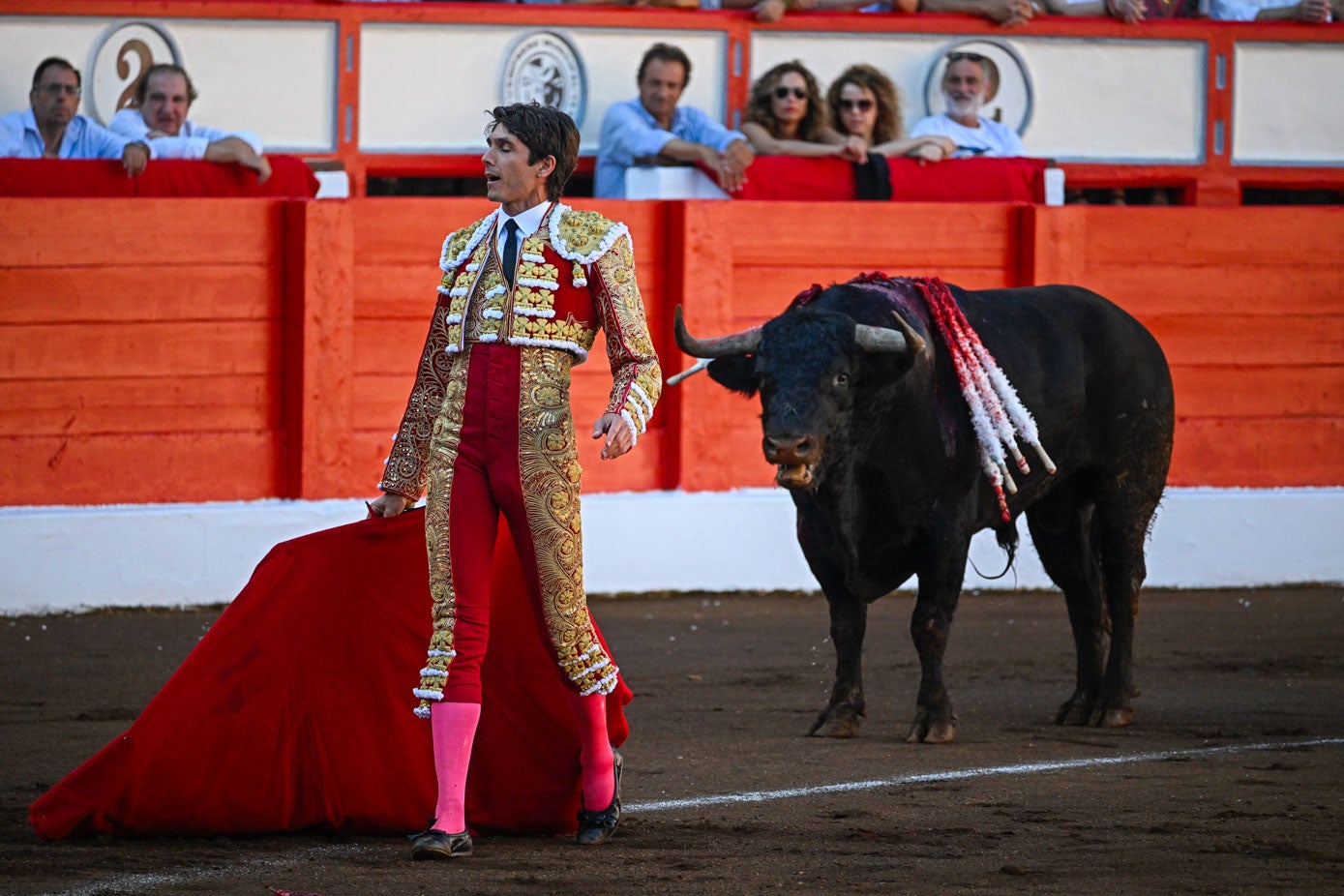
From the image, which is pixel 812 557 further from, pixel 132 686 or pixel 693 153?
pixel 693 153

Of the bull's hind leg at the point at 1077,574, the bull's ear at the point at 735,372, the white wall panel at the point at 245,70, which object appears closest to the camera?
the bull's ear at the point at 735,372

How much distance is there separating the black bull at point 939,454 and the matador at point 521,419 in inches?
44.1

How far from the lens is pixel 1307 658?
7.38m

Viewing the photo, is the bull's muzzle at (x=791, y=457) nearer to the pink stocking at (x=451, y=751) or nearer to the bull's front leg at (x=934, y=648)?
the bull's front leg at (x=934, y=648)

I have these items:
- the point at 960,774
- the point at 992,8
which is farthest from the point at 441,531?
the point at 992,8

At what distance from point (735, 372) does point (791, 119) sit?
3.87 meters

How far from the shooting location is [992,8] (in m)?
10.2

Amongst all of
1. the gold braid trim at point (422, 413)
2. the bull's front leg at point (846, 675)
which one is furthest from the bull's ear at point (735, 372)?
the gold braid trim at point (422, 413)

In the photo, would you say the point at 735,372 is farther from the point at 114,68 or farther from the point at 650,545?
the point at 114,68

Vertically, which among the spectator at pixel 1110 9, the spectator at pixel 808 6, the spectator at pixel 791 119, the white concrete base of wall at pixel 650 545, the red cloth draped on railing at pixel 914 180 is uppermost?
the spectator at pixel 1110 9

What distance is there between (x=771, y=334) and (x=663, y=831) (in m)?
1.56

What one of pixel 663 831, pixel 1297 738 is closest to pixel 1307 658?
pixel 1297 738

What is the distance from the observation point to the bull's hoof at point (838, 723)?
5.73 meters

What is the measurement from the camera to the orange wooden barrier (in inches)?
309
